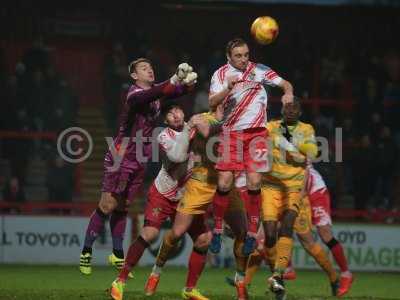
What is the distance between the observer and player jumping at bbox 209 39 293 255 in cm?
1375

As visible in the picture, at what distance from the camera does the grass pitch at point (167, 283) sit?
14.7m

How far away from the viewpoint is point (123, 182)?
46.7 ft

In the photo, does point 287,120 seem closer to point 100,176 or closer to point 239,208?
point 239,208

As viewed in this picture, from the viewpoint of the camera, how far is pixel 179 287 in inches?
680

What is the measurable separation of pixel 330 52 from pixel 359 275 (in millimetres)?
7532

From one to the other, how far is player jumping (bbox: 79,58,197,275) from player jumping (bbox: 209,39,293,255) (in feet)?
2.99

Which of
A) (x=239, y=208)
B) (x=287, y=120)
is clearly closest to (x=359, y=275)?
(x=287, y=120)

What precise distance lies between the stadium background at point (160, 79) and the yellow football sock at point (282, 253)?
6.51 m

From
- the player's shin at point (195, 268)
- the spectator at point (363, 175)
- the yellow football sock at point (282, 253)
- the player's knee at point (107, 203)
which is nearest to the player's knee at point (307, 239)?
the yellow football sock at point (282, 253)

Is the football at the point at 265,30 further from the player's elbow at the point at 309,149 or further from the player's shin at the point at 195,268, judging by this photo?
the player's shin at the point at 195,268

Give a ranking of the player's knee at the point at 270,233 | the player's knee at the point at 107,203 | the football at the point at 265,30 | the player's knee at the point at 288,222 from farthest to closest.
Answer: the player's knee at the point at 288,222 → the player's knee at the point at 270,233 → the player's knee at the point at 107,203 → the football at the point at 265,30

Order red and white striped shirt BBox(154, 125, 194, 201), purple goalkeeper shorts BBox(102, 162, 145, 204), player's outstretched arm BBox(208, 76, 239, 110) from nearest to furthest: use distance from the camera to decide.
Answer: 1. player's outstretched arm BBox(208, 76, 239, 110)
2. red and white striped shirt BBox(154, 125, 194, 201)
3. purple goalkeeper shorts BBox(102, 162, 145, 204)

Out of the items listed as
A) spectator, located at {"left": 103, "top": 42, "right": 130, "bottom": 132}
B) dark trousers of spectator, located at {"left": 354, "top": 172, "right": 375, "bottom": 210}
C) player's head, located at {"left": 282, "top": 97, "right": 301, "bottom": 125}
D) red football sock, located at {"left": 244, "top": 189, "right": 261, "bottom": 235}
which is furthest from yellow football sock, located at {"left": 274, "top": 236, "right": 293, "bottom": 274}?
spectator, located at {"left": 103, "top": 42, "right": 130, "bottom": 132}

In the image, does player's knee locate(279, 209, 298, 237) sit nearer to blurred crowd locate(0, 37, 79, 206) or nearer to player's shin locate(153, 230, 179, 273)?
player's shin locate(153, 230, 179, 273)
